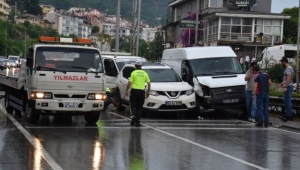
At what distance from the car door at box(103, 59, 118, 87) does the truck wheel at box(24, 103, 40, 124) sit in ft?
21.2

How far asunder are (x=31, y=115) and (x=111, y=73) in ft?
27.0

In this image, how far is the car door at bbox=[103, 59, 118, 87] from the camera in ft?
75.6

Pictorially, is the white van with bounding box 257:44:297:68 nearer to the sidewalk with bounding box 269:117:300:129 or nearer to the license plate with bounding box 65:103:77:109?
the sidewalk with bounding box 269:117:300:129

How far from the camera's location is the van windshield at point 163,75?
20.5 m

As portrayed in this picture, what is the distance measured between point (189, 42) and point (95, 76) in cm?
4900

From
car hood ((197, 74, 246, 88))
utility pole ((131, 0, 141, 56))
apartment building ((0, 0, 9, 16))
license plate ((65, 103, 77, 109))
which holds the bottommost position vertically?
license plate ((65, 103, 77, 109))

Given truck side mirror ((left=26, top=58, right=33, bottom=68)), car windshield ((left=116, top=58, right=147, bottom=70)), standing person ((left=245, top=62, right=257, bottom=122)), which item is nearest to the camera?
truck side mirror ((left=26, top=58, right=33, bottom=68))

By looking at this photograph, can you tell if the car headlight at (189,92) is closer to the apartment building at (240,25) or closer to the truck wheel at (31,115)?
the truck wheel at (31,115)

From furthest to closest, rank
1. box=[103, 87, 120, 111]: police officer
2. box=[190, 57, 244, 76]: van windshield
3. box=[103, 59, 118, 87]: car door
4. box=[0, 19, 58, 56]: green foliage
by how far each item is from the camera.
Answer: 1. box=[0, 19, 58, 56]: green foliage
2. box=[103, 59, 118, 87]: car door
3. box=[103, 87, 120, 111]: police officer
4. box=[190, 57, 244, 76]: van windshield

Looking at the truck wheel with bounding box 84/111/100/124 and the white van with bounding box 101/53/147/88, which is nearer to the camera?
the truck wheel with bounding box 84/111/100/124

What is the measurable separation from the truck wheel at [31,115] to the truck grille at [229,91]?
20.6 feet

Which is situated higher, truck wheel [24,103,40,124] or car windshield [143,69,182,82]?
car windshield [143,69,182,82]

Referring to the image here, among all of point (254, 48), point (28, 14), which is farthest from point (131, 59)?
point (28, 14)

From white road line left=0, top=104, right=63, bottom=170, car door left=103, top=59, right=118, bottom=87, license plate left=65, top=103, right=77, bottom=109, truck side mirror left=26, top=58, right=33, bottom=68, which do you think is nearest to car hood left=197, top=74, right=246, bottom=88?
car door left=103, top=59, right=118, bottom=87
